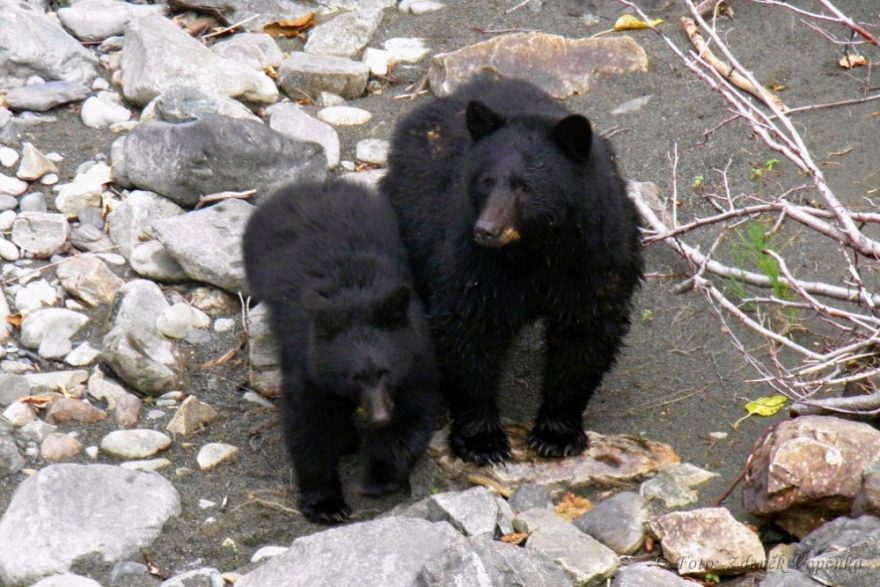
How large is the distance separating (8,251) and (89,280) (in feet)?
1.87

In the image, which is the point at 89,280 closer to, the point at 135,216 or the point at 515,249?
the point at 135,216

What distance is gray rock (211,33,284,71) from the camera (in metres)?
9.09

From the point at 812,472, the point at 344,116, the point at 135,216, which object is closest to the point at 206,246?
the point at 135,216

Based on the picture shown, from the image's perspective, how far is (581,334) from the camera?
6.11 metres

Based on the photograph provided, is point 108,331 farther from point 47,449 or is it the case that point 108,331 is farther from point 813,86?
point 813,86

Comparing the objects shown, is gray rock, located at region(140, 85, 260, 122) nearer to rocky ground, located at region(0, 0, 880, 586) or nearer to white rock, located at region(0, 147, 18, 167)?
rocky ground, located at region(0, 0, 880, 586)

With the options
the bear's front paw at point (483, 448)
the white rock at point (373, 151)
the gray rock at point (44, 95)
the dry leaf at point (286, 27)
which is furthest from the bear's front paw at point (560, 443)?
the dry leaf at point (286, 27)

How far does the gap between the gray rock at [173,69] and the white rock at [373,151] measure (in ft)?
2.67

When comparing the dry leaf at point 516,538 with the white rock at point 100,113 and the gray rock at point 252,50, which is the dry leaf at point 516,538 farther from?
the gray rock at point 252,50

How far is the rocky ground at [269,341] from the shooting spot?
5273 mm

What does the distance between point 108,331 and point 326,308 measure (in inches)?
73.7

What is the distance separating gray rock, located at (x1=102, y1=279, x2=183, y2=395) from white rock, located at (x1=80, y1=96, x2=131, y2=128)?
73.0 inches

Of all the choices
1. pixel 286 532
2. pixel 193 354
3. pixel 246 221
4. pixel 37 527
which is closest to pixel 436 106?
pixel 246 221

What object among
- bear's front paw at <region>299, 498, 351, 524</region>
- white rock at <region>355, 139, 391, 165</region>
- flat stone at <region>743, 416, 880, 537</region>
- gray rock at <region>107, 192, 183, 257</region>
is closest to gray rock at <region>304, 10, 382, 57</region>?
white rock at <region>355, 139, 391, 165</region>
